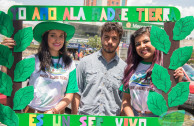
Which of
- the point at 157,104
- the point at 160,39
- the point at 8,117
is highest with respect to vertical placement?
the point at 160,39

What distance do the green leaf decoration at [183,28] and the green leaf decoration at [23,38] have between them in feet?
4.14

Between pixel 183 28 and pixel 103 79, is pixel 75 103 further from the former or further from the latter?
pixel 183 28

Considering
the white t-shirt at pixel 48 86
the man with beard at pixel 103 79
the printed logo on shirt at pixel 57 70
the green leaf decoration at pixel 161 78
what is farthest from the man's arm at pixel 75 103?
the green leaf decoration at pixel 161 78

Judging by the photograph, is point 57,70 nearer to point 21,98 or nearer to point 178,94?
point 21,98

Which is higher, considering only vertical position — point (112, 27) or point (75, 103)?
point (112, 27)

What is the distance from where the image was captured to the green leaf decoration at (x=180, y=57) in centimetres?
151

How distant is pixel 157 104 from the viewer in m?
1.57

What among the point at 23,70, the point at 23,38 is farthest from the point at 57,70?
the point at 23,38

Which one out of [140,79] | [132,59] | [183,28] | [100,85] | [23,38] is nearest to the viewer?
[183,28]

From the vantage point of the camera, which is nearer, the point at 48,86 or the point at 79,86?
the point at 48,86

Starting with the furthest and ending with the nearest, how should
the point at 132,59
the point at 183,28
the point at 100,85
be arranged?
the point at 100,85
the point at 132,59
the point at 183,28

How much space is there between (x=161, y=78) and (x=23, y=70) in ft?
4.01

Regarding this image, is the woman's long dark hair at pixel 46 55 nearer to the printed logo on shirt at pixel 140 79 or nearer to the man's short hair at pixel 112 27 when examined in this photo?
the man's short hair at pixel 112 27

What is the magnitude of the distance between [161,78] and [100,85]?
0.66m
